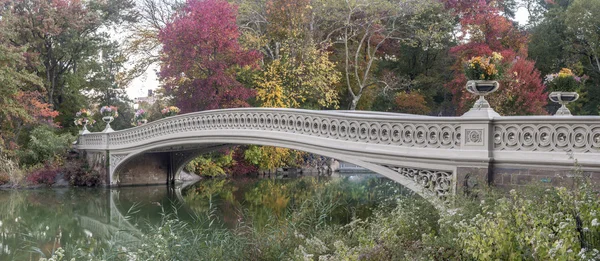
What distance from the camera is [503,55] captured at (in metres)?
21.3

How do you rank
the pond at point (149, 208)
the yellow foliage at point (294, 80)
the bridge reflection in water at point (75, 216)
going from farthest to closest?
the yellow foliage at point (294, 80), the bridge reflection in water at point (75, 216), the pond at point (149, 208)

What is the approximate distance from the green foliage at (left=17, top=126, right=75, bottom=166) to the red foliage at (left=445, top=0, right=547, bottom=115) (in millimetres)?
14116

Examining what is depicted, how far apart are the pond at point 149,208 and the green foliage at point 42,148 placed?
2.10 meters

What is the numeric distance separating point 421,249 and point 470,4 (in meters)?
21.6

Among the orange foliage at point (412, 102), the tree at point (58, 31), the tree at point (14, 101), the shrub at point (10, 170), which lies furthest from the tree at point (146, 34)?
the orange foliage at point (412, 102)

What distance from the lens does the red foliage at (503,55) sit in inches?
809

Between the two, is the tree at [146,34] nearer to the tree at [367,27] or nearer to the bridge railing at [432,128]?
the tree at [367,27]

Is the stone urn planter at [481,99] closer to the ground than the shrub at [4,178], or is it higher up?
higher up

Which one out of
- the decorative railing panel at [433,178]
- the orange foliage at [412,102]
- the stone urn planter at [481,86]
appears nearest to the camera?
the stone urn planter at [481,86]

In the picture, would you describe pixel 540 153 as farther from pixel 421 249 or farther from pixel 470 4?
pixel 470 4

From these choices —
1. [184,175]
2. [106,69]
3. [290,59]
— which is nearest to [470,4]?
[290,59]

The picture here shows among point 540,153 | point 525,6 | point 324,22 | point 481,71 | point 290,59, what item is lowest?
point 540,153

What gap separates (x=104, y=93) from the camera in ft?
92.7

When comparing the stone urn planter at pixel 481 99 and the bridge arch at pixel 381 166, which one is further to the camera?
the bridge arch at pixel 381 166
